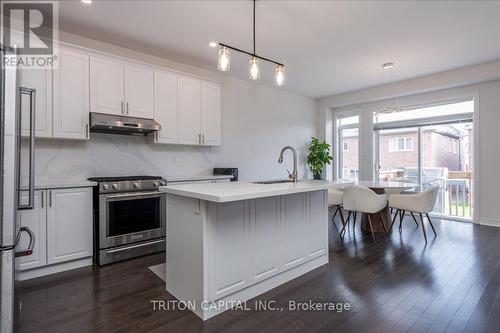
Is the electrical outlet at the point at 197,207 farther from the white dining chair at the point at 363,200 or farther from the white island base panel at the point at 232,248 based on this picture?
the white dining chair at the point at 363,200

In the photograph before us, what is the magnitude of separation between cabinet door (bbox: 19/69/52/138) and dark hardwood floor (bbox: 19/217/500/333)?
1.55m

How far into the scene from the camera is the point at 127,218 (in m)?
3.13

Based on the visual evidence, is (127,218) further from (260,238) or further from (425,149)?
(425,149)

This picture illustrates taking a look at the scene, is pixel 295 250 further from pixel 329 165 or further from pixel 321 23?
pixel 329 165

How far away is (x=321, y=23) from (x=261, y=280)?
291 cm

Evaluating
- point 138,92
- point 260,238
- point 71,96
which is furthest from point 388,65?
point 71,96

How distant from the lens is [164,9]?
2.82m

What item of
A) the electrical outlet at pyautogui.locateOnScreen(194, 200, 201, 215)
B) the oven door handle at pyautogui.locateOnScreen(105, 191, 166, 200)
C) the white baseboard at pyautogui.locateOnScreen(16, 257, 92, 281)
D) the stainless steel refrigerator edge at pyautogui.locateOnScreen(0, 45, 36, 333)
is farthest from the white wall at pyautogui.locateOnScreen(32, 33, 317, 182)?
the electrical outlet at pyautogui.locateOnScreen(194, 200, 201, 215)

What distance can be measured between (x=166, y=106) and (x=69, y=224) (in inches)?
75.2

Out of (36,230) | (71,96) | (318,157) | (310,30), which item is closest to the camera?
(36,230)

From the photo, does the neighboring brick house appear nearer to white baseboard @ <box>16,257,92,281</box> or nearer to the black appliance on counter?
the black appliance on counter

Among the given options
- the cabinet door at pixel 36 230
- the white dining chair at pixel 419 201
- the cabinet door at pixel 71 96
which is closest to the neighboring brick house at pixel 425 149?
the white dining chair at pixel 419 201

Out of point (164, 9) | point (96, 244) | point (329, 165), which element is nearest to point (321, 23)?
point (164, 9)

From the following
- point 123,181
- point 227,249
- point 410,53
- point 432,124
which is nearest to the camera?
point 227,249
